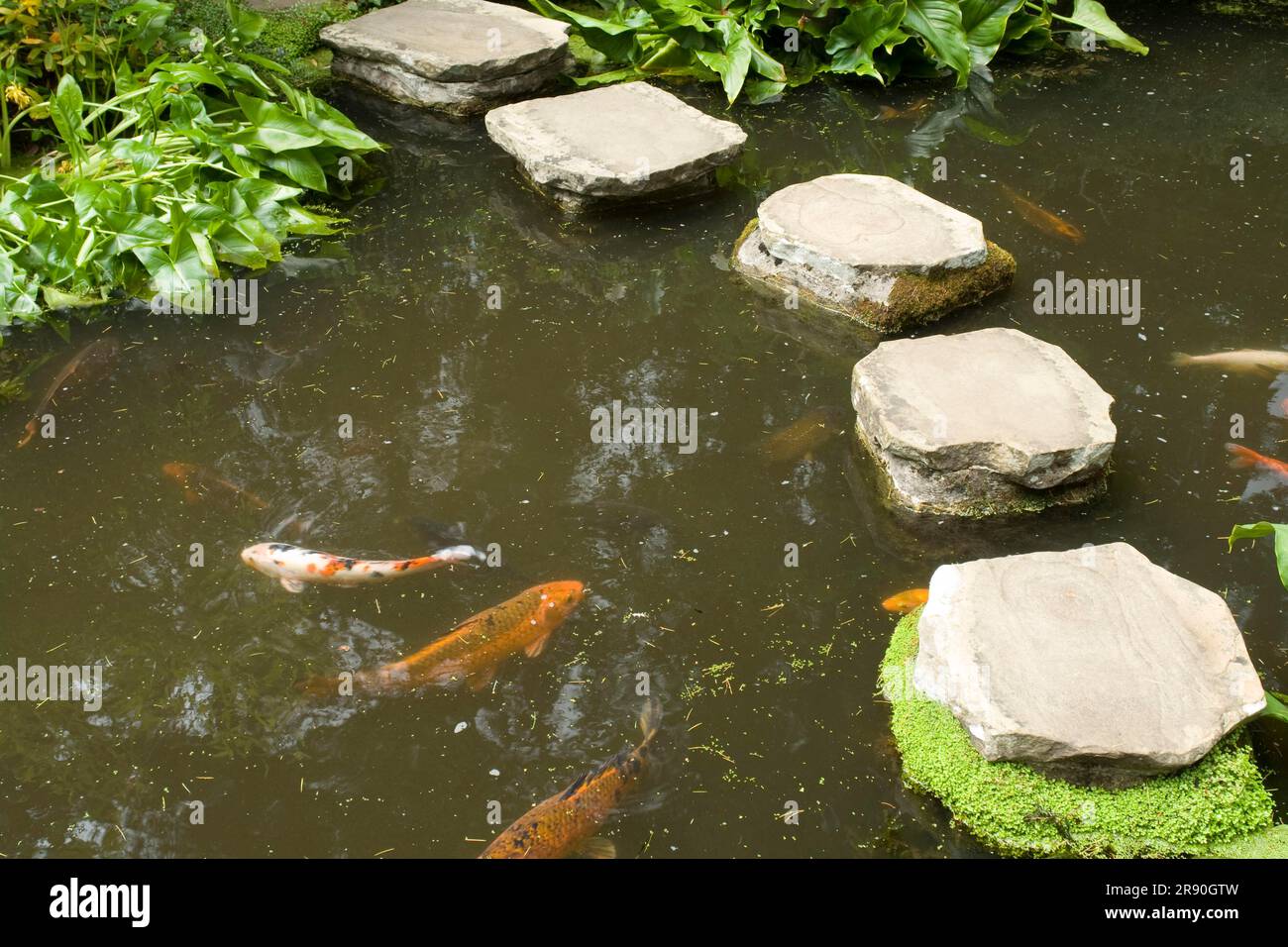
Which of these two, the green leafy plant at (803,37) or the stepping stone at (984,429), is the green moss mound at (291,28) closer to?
the green leafy plant at (803,37)

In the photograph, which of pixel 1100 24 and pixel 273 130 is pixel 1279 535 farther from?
pixel 1100 24

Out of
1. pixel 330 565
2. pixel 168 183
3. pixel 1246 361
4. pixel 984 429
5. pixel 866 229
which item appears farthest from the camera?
pixel 168 183

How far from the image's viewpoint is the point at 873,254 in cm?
535

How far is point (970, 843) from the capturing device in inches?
125

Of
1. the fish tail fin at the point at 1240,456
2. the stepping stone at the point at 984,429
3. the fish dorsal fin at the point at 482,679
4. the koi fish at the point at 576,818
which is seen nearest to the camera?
the koi fish at the point at 576,818

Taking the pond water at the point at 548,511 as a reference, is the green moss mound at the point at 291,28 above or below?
above

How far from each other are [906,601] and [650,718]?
38.3 inches

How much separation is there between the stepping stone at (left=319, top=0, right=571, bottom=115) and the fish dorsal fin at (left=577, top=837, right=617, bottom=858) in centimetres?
Result: 534

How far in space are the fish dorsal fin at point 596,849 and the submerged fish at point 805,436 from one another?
1.82m

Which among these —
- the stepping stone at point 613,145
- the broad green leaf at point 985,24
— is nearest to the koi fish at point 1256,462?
the stepping stone at point 613,145

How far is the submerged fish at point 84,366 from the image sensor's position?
4.84 meters

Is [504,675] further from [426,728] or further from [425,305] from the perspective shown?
[425,305]

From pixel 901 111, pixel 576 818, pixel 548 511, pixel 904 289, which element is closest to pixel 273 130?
pixel 548 511

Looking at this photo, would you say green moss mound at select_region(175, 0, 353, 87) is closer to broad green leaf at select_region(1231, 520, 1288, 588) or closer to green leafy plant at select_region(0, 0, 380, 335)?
green leafy plant at select_region(0, 0, 380, 335)
